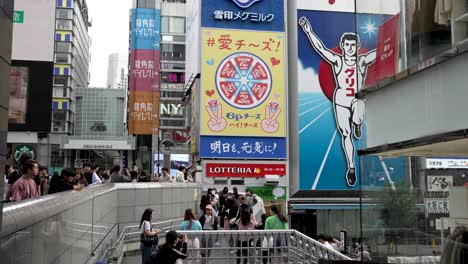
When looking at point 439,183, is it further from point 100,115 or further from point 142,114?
point 100,115

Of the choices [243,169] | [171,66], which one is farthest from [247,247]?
[171,66]

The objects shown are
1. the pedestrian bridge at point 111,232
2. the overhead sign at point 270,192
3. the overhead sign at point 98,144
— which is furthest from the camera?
the overhead sign at point 98,144

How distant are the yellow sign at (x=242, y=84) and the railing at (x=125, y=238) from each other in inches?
612

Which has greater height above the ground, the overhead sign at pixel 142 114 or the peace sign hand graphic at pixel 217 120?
the overhead sign at pixel 142 114

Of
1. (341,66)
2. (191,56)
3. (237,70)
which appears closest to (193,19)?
(191,56)

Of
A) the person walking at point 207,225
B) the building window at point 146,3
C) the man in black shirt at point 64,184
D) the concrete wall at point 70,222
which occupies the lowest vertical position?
the person walking at point 207,225

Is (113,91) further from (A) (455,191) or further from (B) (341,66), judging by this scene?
(A) (455,191)

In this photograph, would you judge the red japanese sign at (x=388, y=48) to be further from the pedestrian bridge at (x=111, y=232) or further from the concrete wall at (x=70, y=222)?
the concrete wall at (x=70, y=222)

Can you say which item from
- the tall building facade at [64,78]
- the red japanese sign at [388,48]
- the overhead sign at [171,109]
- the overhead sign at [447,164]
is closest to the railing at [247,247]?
the overhead sign at [447,164]

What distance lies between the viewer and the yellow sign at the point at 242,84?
1212 inches

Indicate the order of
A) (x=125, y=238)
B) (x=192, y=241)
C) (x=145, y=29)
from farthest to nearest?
(x=145, y=29)
(x=125, y=238)
(x=192, y=241)

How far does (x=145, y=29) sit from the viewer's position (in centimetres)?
5944

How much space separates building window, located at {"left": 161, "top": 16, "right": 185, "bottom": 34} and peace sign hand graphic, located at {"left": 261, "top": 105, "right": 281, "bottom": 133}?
1307 inches

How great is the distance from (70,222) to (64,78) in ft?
195
